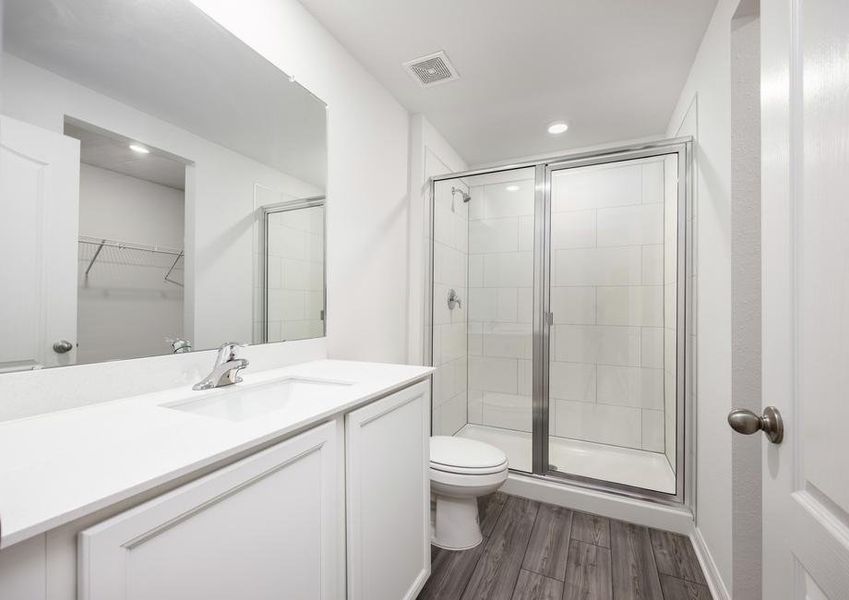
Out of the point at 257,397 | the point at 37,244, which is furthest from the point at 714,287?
the point at 37,244

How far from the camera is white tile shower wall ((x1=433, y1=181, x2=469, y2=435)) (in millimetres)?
2547

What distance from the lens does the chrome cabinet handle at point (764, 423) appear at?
65 cm

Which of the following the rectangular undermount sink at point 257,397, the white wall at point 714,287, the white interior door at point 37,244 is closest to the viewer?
the white interior door at point 37,244

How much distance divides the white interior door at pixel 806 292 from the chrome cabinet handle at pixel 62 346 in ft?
4.86

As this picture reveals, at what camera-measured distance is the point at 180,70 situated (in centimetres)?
116

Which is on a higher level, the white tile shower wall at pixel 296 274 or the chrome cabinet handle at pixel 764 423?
the white tile shower wall at pixel 296 274

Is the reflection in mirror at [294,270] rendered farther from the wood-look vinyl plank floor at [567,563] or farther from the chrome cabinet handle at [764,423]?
the chrome cabinet handle at [764,423]

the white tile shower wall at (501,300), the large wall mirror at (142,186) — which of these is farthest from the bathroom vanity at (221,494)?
the white tile shower wall at (501,300)

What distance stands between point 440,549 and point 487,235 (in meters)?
1.95

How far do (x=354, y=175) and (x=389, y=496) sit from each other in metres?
1.47

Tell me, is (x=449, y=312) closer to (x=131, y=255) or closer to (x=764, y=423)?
(x=131, y=255)

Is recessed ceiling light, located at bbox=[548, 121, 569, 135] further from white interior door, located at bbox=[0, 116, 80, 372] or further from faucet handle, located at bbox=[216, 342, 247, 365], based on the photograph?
white interior door, located at bbox=[0, 116, 80, 372]

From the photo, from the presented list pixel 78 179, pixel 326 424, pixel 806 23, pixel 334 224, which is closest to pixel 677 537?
pixel 326 424

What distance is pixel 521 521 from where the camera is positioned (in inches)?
76.9
